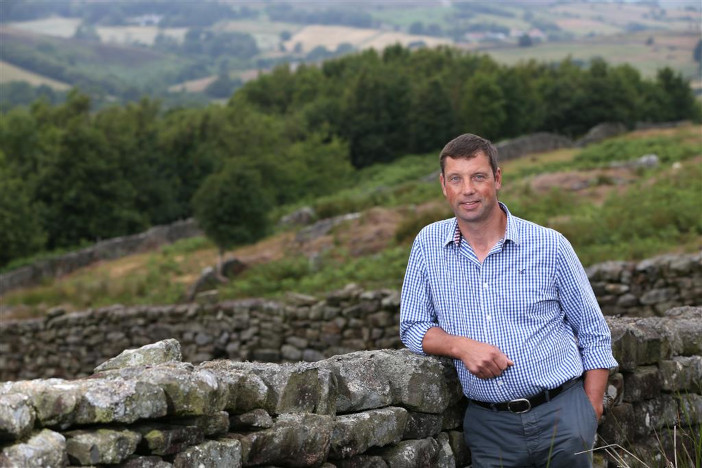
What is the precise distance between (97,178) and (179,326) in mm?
28960

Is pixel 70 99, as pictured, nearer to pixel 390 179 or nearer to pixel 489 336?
pixel 390 179

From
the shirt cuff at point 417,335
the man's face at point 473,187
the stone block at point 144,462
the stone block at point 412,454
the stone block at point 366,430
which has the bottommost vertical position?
the stone block at point 412,454

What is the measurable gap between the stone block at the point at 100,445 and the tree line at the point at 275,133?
30019 mm

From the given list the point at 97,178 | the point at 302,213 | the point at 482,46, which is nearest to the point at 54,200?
the point at 97,178

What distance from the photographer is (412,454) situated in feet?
14.3

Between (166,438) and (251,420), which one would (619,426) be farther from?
(166,438)

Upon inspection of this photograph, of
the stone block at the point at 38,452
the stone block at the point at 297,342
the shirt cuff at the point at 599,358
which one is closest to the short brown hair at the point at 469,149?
the shirt cuff at the point at 599,358

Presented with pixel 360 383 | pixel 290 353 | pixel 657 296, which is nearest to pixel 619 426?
pixel 360 383

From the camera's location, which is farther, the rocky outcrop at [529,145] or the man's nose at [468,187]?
the rocky outcrop at [529,145]

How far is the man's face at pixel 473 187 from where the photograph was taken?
14.0ft

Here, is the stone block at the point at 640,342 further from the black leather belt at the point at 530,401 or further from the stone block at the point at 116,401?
the stone block at the point at 116,401

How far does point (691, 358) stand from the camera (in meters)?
5.69

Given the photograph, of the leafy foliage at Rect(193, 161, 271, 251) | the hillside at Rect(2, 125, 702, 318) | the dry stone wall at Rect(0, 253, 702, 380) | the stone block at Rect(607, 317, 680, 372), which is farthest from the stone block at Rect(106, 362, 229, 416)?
the leafy foliage at Rect(193, 161, 271, 251)

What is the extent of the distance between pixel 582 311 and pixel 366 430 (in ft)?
3.67
